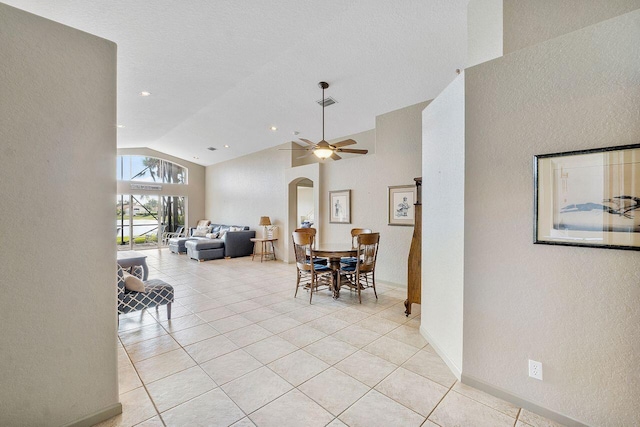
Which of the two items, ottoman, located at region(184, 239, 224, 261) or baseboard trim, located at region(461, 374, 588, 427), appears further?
ottoman, located at region(184, 239, 224, 261)

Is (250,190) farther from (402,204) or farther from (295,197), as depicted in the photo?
(402,204)

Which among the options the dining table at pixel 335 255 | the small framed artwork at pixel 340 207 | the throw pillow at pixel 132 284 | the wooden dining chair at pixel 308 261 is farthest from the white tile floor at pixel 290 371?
the small framed artwork at pixel 340 207

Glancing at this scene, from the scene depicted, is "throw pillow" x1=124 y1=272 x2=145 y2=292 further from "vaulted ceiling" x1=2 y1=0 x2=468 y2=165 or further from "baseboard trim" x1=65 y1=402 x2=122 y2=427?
"vaulted ceiling" x1=2 y1=0 x2=468 y2=165

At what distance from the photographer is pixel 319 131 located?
6.23m

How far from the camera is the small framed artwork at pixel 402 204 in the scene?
457cm

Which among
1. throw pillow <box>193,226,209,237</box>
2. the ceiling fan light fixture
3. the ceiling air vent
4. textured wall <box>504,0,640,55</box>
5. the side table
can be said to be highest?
the ceiling air vent

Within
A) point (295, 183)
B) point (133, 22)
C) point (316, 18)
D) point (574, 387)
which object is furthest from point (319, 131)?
point (574, 387)

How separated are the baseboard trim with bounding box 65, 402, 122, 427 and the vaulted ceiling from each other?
3.35m

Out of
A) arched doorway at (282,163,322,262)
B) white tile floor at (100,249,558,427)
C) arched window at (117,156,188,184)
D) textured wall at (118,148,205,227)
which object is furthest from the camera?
textured wall at (118,148,205,227)

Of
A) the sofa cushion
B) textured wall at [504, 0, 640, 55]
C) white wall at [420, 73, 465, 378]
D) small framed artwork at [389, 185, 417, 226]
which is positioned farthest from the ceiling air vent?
the sofa cushion

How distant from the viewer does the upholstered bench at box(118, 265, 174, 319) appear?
2.87m

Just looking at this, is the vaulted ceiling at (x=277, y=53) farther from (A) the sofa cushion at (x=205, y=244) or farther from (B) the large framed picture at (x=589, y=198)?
(A) the sofa cushion at (x=205, y=244)

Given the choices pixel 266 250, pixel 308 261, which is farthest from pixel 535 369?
pixel 266 250

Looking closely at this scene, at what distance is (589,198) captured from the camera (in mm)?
1602
